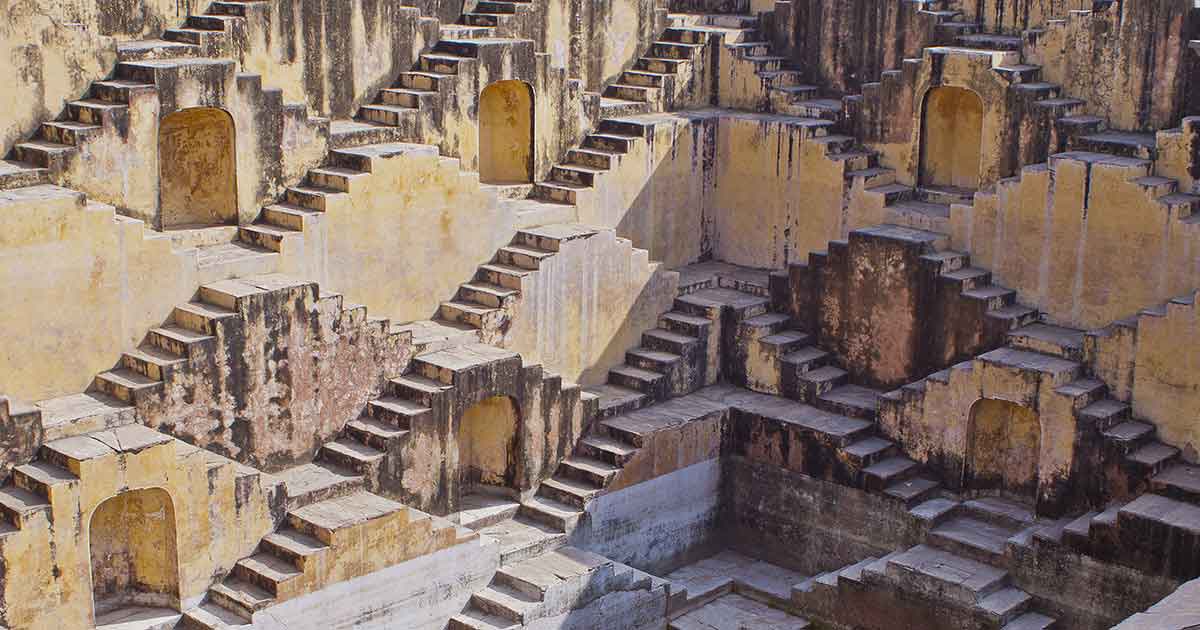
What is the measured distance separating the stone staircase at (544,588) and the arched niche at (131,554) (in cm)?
321

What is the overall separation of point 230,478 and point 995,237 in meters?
9.85

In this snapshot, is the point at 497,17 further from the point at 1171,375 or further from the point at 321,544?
the point at 1171,375

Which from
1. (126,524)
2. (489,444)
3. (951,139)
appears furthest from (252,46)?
(951,139)

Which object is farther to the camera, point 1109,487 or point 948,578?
point 1109,487

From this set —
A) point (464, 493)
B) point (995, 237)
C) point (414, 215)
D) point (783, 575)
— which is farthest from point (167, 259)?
point (995, 237)

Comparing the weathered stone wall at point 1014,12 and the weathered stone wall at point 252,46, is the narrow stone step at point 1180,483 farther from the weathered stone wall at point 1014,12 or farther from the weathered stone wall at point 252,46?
the weathered stone wall at point 252,46

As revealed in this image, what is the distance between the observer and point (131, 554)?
17.1 metres

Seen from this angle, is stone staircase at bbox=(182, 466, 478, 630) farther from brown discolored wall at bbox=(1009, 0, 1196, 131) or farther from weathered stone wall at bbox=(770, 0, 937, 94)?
brown discolored wall at bbox=(1009, 0, 1196, 131)

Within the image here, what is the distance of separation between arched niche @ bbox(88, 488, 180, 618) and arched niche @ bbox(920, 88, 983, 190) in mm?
11387

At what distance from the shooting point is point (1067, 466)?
19.8 meters

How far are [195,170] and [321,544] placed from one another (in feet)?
16.1

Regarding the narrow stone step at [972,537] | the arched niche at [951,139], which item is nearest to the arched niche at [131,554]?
the narrow stone step at [972,537]

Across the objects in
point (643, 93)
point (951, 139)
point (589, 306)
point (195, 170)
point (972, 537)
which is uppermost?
point (643, 93)

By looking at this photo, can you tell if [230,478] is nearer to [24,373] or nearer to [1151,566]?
[24,373]
